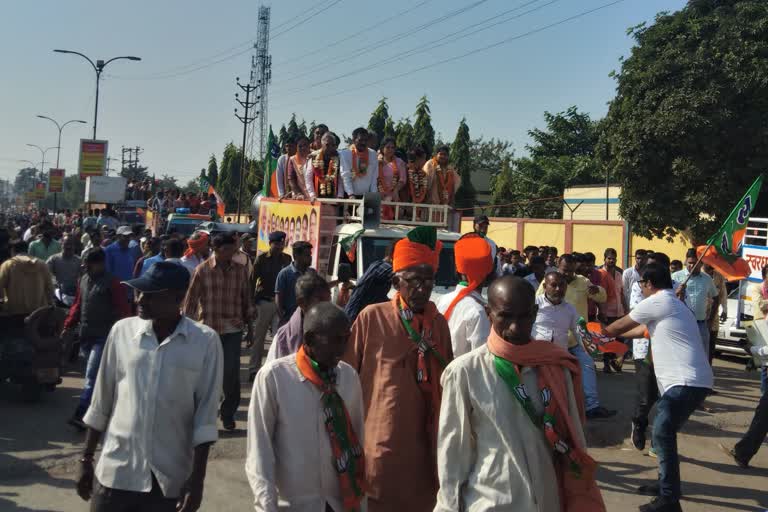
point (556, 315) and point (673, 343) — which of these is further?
point (556, 315)

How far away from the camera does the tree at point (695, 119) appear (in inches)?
838

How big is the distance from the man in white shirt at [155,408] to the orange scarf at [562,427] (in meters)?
1.29

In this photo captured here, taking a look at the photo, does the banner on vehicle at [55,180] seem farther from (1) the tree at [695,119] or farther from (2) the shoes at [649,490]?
(2) the shoes at [649,490]

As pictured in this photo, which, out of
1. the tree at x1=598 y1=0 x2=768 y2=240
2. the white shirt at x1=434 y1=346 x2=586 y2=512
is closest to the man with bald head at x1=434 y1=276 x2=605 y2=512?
the white shirt at x1=434 y1=346 x2=586 y2=512

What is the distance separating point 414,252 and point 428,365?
761mm

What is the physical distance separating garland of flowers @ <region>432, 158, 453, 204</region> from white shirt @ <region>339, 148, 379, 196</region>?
4.34ft

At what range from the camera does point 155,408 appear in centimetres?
324

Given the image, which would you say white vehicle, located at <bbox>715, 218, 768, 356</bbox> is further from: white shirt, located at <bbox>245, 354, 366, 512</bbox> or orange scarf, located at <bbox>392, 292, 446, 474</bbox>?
white shirt, located at <bbox>245, 354, 366, 512</bbox>

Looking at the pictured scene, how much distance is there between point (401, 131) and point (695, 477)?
3892cm

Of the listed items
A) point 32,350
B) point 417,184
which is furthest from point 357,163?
point 32,350

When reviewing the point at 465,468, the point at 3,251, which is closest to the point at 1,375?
the point at 3,251

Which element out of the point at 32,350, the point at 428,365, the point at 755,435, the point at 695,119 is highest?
the point at 695,119

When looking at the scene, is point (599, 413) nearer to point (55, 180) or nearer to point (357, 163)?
point (357, 163)

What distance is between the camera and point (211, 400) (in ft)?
11.0
